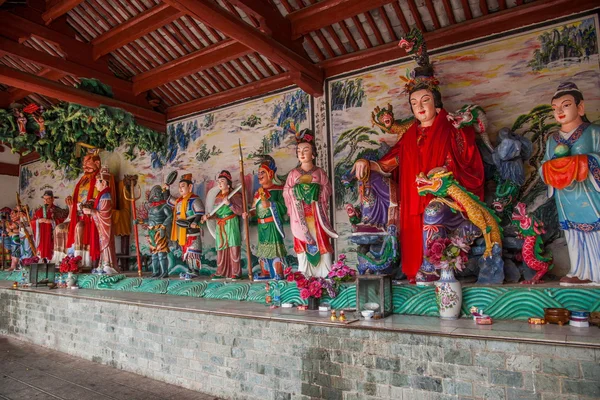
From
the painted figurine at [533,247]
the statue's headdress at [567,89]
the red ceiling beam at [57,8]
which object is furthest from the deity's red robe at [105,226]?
the statue's headdress at [567,89]

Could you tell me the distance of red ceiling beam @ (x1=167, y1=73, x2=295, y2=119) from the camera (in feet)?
20.6

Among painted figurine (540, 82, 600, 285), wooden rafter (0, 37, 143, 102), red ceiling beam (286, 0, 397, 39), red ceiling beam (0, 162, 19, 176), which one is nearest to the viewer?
painted figurine (540, 82, 600, 285)

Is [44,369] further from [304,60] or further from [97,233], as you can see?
[304,60]

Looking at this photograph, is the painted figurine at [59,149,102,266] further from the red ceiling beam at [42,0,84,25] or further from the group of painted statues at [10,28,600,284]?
the group of painted statues at [10,28,600,284]

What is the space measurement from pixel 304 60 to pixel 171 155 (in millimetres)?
3358

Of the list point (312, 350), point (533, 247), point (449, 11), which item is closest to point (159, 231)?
point (312, 350)

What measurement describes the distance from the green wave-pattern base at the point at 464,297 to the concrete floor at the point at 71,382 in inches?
46.6

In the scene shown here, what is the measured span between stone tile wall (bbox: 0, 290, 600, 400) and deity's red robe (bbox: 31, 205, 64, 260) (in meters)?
4.06

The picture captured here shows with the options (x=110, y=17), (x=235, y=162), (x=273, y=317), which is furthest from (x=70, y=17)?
(x=273, y=317)

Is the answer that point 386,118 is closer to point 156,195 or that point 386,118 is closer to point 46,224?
point 156,195

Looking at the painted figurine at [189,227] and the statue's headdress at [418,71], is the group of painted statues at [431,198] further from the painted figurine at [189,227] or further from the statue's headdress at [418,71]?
the painted figurine at [189,227]

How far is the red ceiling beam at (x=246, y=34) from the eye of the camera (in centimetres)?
430

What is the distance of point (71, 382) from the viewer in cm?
478

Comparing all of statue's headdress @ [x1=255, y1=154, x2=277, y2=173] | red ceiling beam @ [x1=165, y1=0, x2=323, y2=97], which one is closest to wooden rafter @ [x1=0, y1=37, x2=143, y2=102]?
red ceiling beam @ [x1=165, y1=0, x2=323, y2=97]
